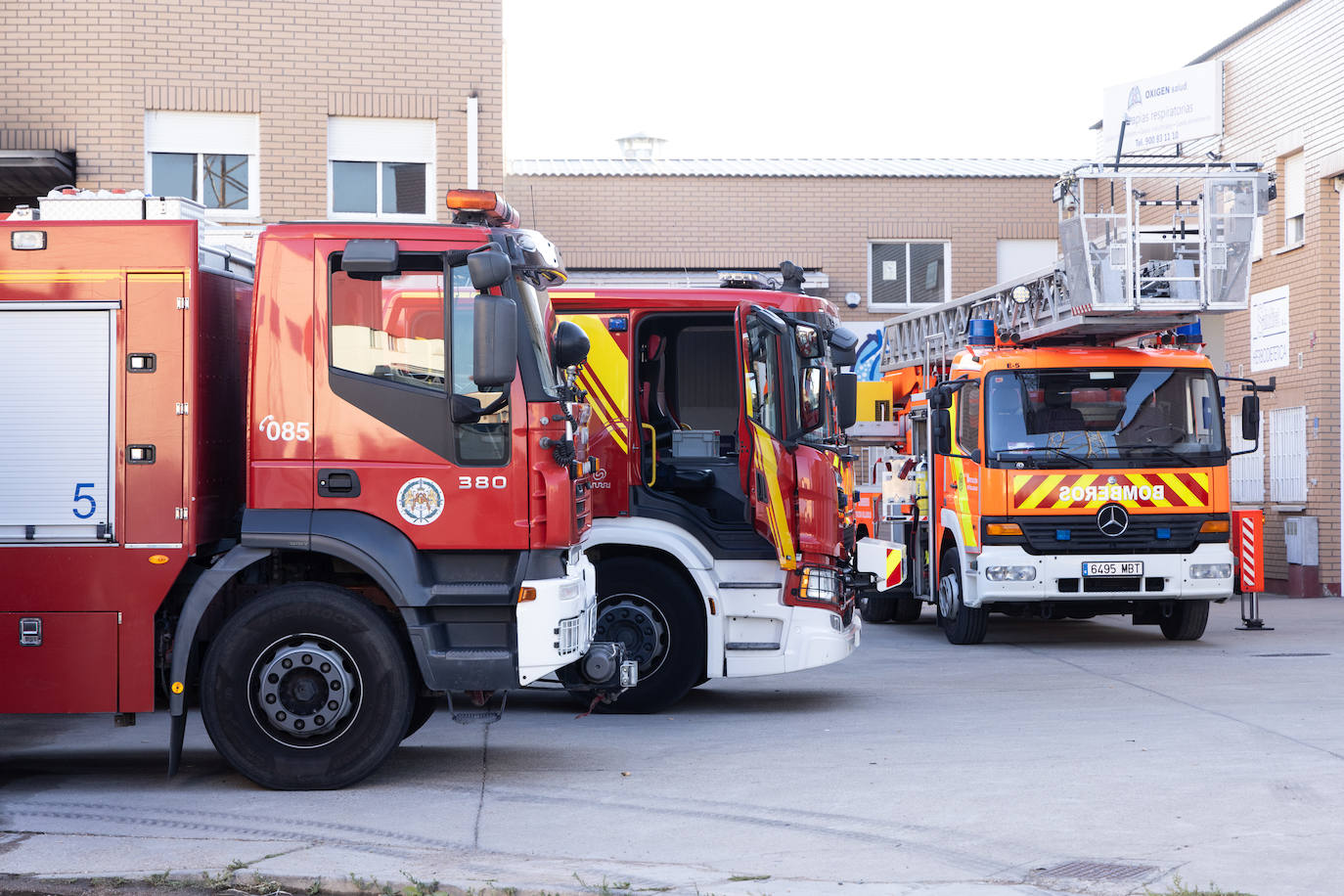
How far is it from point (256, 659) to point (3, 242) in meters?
2.40

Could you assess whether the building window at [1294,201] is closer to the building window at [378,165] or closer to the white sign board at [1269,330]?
the white sign board at [1269,330]

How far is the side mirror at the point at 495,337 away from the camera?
726cm

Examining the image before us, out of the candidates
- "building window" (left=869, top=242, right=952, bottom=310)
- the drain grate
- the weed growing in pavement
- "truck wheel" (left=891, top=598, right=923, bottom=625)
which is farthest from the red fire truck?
"building window" (left=869, top=242, right=952, bottom=310)

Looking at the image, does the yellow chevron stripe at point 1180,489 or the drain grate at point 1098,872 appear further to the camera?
the yellow chevron stripe at point 1180,489

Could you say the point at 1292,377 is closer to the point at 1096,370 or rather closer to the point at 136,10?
the point at 1096,370

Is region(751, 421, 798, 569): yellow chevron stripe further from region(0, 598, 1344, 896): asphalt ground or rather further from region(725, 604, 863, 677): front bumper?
region(0, 598, 1344, 896): asphalt ground

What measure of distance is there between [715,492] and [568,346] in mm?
2695

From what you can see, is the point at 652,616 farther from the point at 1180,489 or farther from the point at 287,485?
the point at 1180,489

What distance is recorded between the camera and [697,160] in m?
26.4

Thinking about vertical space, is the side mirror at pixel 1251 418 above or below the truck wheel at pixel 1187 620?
above

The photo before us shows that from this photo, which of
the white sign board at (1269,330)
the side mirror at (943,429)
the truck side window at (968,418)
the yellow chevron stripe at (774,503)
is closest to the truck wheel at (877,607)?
the side mirror at (943,429)

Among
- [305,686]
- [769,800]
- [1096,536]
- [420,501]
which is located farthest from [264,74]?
[769,800]

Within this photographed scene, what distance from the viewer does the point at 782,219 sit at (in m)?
23.9

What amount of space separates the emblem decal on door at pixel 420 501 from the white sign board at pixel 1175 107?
18.1 meters
